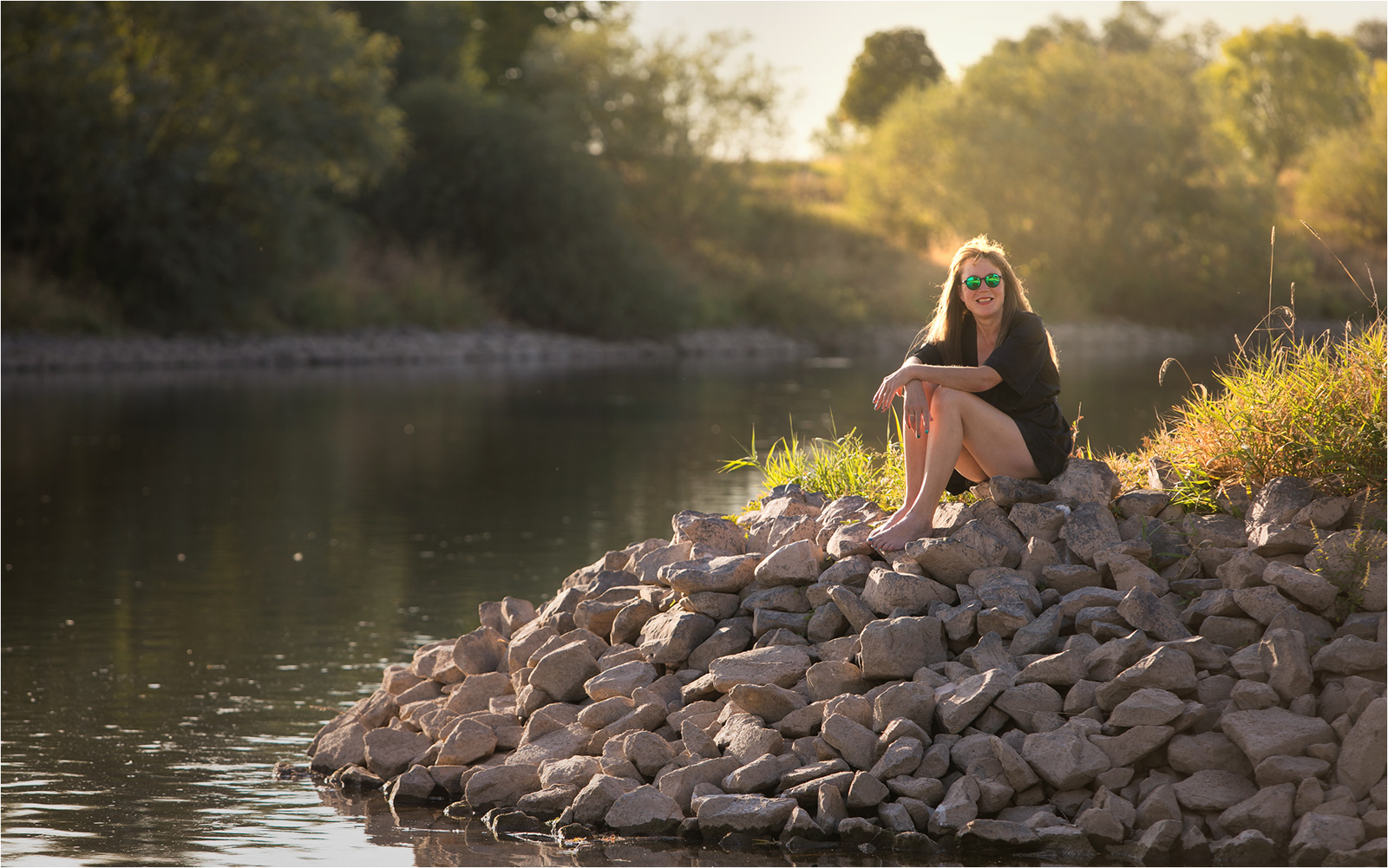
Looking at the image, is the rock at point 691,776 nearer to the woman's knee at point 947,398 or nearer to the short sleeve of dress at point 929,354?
the woman's knee at point 947,398

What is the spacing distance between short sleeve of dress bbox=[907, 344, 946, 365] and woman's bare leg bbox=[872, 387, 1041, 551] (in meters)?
0.25

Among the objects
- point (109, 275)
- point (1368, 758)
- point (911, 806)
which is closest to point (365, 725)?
point (911, 806)

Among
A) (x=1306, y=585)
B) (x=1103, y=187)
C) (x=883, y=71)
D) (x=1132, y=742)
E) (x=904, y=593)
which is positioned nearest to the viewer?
(x=1132, y=742)

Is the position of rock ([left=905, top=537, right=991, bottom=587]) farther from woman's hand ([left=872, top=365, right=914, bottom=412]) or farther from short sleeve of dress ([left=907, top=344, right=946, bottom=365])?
short sleeve of dress ([left=907, top=344, right=946, bottom=365])

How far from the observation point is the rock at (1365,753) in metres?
5.24

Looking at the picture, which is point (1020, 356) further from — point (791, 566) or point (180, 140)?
point (180, 140)

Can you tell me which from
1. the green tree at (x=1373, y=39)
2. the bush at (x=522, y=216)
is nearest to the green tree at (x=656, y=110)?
the bush at (x=522, y=216)

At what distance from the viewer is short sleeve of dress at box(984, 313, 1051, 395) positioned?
6723 mm

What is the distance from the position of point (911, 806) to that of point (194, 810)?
2.97 metres

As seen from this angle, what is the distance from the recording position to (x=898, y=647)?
241 inches

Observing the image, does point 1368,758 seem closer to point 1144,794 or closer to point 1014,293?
point 1144,794

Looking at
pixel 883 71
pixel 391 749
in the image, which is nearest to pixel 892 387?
pixel 391 749

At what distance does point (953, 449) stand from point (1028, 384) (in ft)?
1.53

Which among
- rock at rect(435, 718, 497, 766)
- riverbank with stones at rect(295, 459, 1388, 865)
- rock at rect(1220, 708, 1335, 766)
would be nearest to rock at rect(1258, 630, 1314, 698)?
riverbank with stones at rect(295, 459, 1388, 865)
